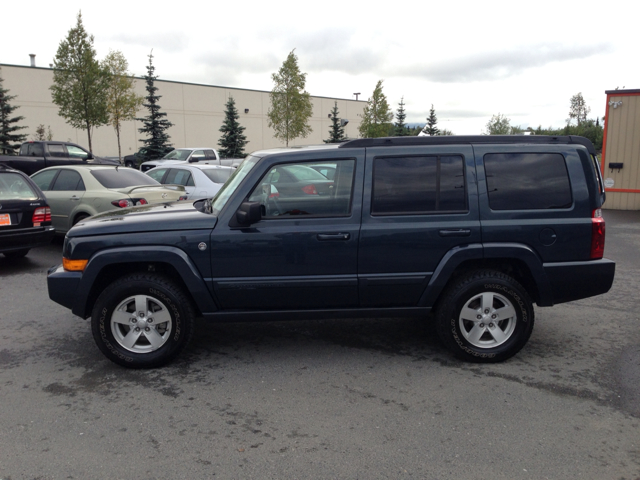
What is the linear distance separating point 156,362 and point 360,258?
190 cm

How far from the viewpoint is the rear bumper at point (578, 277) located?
4668 millimetres

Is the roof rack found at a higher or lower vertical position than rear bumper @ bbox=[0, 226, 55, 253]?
higher

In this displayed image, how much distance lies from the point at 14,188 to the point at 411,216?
668 centimetres

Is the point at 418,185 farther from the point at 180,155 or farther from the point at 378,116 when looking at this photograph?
the point at 378,116

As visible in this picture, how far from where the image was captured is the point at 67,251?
466 centimetres

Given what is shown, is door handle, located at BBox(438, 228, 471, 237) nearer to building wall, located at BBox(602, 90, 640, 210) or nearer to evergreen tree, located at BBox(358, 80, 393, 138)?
building wall, located at BBox(602, 90, 640, 210)

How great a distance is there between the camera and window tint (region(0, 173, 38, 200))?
8.32 meters

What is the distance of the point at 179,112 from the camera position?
44.3 m

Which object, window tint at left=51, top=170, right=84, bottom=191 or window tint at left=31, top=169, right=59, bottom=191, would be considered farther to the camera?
window tint at left=31, top=169, right=59, bottom=191

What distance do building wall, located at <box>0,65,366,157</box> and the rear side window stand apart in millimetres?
35959

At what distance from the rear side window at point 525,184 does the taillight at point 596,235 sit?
9.7 inches

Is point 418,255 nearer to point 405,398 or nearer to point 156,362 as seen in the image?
point 405,398

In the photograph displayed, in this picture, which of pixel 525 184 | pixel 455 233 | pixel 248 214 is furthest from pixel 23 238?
pixel 525 184

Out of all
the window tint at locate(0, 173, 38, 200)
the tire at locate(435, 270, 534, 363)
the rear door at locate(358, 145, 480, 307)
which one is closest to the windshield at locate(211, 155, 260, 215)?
the rear door at locate(358, 145, 480, 307)
